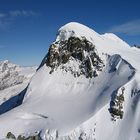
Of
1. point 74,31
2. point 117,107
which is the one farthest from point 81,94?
point 74,31

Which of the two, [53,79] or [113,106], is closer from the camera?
[113,106]

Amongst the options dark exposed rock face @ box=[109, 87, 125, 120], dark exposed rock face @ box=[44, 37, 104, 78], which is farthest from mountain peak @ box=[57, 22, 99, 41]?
dark exposed rock face @ box=[109, 87, 125, 120]

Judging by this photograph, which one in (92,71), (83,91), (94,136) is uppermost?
(92,71)

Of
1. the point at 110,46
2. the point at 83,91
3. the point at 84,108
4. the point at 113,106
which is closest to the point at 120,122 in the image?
the point at 113,106

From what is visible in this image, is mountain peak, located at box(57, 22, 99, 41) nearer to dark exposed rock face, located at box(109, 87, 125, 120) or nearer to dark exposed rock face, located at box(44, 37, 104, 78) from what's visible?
dark exposed rock face, located at box(44, 37, 104, 78)

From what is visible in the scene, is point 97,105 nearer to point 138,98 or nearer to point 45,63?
point 138,98

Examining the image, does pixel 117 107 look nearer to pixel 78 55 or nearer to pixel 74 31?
pixel 78 55

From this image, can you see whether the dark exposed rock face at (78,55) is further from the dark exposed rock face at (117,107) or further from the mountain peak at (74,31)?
the dark exposed rock face at (117,107)

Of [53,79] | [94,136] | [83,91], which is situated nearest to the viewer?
[94,136]
